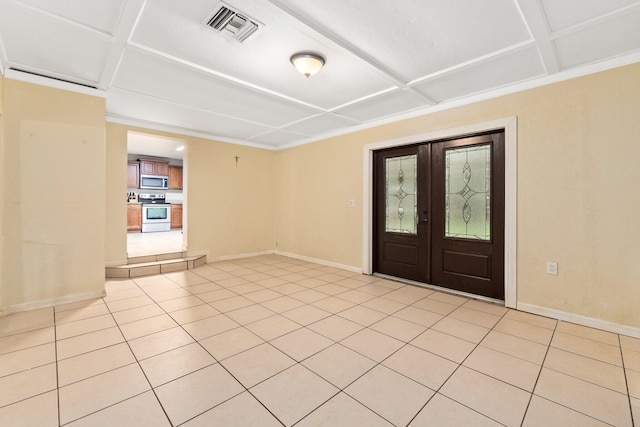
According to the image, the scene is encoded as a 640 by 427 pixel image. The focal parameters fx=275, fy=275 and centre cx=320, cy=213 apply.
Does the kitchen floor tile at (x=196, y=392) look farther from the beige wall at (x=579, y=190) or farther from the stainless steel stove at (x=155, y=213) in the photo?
the stainless steel stove at (x=155, y=213)

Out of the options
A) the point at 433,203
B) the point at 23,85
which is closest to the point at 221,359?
the point at 433,203

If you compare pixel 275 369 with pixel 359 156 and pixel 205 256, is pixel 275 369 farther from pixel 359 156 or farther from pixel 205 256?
pixel 205 256

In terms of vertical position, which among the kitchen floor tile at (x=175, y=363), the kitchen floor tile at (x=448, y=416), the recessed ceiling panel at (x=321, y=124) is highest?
the recessed ceiling panel at (x=321, y=124)

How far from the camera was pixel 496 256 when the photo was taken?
11.0 feet

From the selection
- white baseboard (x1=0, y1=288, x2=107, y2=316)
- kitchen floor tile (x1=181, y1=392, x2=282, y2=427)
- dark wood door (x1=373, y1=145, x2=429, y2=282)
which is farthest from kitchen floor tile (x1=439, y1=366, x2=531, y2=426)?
white baseboard (x1=0, y1=288, x2=107, y2=316)

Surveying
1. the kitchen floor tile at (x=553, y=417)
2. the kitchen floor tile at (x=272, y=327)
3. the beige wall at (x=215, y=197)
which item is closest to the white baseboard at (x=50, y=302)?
the beige wall at (x=215, y=197)

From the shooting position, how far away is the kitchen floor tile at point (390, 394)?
1.58m

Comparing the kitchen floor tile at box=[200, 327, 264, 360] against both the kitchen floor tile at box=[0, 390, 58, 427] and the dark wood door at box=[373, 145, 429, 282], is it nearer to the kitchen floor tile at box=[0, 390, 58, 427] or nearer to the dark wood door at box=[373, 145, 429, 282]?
the kitchen floor tile at box=[0, 390, 58, 427]

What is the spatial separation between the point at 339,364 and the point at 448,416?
76 centimetres

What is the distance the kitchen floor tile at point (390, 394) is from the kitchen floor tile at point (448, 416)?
4 centimetres

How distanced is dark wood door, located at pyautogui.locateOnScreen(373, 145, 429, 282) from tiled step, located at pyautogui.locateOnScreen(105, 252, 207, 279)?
3.32m

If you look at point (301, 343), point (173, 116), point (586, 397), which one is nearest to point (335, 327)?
point (301, 343)

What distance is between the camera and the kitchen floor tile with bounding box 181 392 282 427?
1484 mm

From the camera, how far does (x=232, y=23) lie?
209 centimetres
